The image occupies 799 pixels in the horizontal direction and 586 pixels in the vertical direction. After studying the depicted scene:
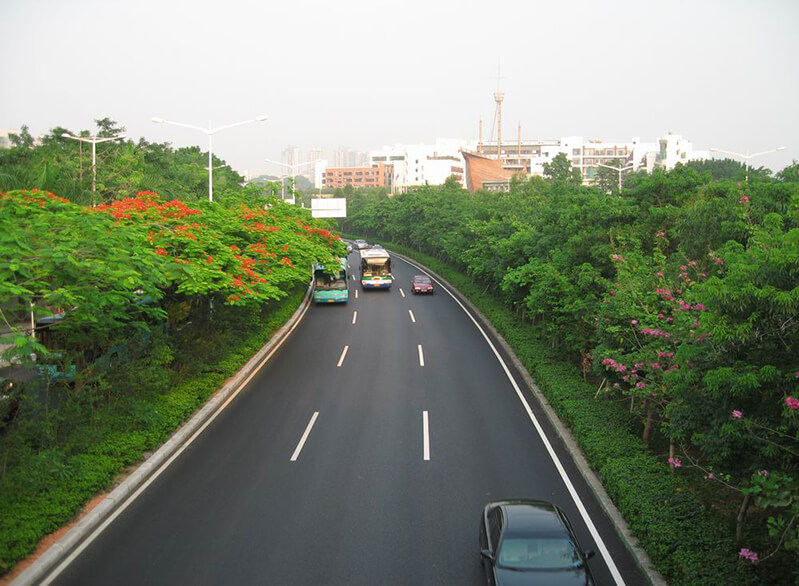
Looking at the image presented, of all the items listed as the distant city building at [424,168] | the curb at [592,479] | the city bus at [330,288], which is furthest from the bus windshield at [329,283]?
the distant city building at [424,168]

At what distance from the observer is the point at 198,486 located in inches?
531

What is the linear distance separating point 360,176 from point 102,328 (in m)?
180

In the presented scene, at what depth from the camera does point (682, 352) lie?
989cm

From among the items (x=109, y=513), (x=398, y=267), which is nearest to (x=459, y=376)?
(x=109, y=513)

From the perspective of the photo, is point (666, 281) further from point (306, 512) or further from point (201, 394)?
point (201, 394)

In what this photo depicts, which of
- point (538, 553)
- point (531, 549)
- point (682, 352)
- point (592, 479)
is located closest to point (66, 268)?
point (531, 549)

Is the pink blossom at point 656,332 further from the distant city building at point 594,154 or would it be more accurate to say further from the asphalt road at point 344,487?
Result: the distant city building at point 594,154

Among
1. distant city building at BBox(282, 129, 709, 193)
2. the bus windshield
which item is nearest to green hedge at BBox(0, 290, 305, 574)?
the bus windshield

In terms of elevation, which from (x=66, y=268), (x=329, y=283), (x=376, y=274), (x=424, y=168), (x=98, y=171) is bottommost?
(x=329, y=283)

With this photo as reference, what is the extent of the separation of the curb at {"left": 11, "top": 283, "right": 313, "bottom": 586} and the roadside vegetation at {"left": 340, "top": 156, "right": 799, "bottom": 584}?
364 inches

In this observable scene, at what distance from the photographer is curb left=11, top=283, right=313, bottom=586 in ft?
33.2

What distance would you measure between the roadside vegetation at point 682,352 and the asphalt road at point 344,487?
3.68ft

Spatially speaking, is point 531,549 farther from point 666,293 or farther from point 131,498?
point 131,498

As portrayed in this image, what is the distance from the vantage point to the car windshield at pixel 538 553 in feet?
30.6
